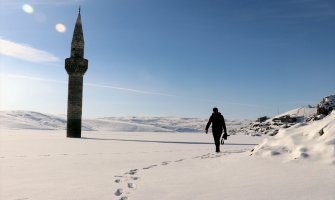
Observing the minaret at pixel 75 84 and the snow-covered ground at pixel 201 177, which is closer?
the snow-covered ground at pixel 201 177

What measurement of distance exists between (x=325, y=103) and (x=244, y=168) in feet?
24.7

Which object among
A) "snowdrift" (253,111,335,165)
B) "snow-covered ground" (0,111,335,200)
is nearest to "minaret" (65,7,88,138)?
"snow-covered ground" (0,111,335,200)

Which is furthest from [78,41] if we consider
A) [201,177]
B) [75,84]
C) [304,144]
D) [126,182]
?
[201,177]

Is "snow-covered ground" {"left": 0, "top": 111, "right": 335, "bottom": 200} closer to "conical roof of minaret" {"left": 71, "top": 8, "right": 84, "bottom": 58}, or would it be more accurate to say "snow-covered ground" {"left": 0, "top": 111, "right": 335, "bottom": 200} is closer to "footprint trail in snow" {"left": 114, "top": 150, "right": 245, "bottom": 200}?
"footprint trail in snow" {"left": 114, "top": 150, "right": 245, "bottom": 200}

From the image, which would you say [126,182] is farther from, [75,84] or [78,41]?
[78,41]

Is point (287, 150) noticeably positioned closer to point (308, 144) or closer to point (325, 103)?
point (308, 144)

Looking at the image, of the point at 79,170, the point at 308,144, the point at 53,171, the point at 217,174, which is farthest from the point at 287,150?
the point at 53,171

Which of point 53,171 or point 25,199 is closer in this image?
point 25,199

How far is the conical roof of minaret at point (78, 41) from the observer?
73.1 ft

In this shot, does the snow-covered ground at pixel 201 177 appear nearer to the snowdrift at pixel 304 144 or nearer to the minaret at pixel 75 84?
the snowdrift at pixel 304 144

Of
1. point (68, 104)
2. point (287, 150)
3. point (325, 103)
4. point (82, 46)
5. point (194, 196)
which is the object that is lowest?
point (194, 196)

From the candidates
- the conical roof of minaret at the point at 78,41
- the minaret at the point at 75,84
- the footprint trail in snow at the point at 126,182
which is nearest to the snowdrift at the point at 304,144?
the footprint trail in snow at the point at 126,182

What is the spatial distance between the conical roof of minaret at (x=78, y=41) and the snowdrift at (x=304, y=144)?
16.6 m

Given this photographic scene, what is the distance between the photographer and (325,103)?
12664 mm
